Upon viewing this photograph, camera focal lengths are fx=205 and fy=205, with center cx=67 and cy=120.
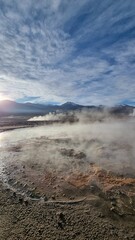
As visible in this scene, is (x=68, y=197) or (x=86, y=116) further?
(x=86, y=116)

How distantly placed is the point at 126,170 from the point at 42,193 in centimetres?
371

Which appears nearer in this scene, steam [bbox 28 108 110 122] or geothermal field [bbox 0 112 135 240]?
geothermal field [bbox 0 112 135 240]

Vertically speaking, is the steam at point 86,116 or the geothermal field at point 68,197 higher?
the steam at point 86,116

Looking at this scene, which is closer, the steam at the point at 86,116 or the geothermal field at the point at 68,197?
the geothermal field at the point at 68,197

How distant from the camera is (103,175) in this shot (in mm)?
8016

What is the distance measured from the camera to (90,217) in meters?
5.28

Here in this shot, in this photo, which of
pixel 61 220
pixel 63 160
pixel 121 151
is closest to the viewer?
pixel 61 220

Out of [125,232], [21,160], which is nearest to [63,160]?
[21,160]

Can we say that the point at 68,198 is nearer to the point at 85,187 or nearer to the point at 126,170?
the point at 85,187

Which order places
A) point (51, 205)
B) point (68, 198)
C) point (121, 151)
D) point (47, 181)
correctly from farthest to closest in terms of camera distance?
1. point (121, 151)
2. point (47, 181)
3. point (68, 198)
4. point (51, 205)

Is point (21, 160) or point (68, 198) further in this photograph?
point (21, 160)

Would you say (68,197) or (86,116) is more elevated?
(86,116)

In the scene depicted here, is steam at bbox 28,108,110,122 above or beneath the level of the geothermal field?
above

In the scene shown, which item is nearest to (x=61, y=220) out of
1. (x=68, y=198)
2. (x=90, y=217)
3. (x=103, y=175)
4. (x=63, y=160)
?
(x=90, y=217)
